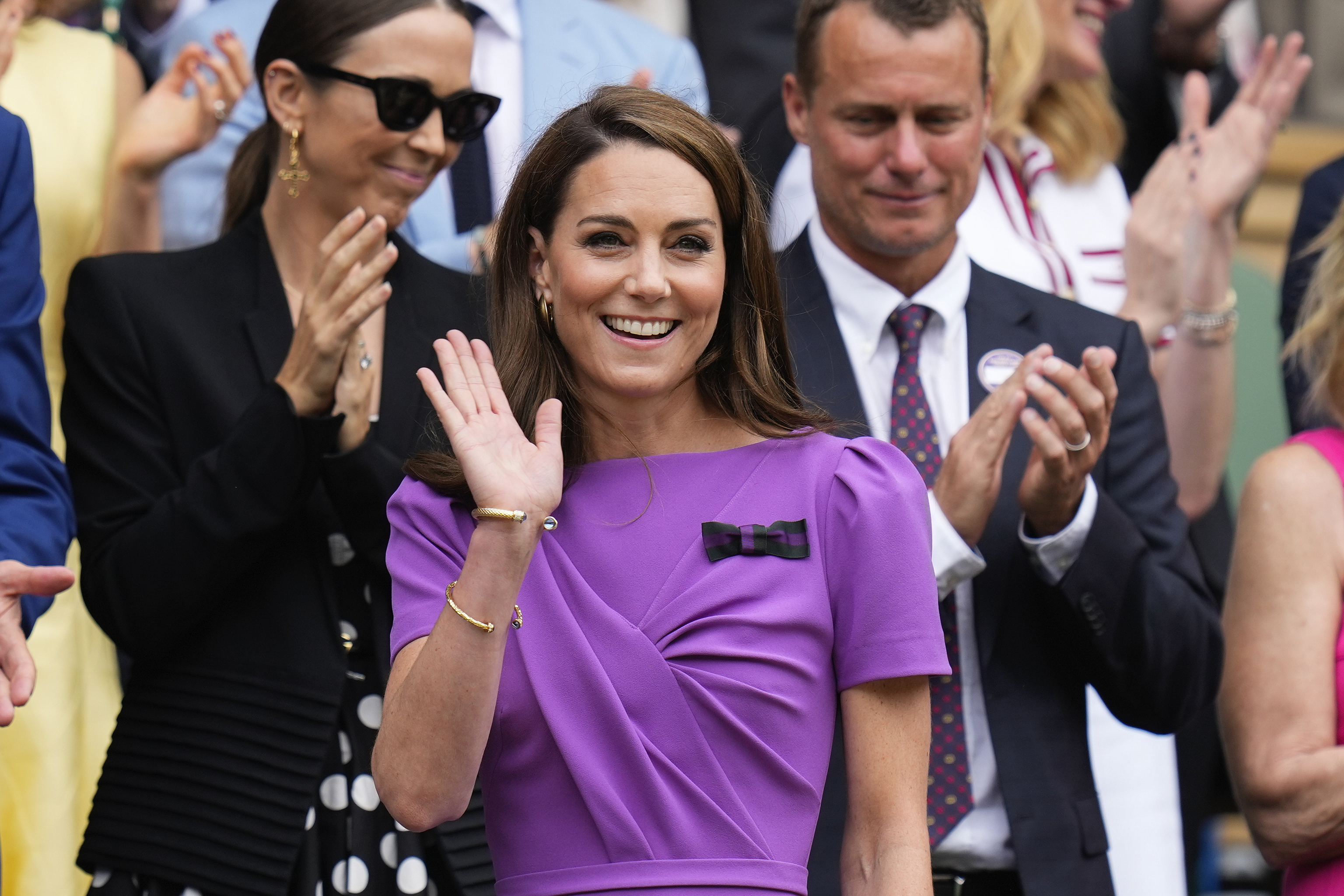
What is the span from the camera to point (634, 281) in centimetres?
261

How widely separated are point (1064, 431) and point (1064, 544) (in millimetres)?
216

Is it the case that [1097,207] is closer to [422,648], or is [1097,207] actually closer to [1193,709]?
[1193,709]

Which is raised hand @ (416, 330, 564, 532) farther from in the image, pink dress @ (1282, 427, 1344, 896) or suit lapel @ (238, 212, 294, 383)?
pink dress @ (1282, 427, 1344, 896)

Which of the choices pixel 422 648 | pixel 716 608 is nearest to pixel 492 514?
pixel 422 648

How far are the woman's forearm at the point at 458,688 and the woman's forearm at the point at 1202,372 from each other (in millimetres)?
2359

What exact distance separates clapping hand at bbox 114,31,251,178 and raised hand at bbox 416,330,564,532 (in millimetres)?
1652

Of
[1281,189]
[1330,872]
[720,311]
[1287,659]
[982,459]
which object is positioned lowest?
[1330,872]

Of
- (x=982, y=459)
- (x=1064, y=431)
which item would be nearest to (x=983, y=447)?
(x=982, y=459)

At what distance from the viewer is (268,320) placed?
11.0 ft

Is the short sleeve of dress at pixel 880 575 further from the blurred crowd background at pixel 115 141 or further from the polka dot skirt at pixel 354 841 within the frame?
the polka dot skirt at pixel 354 841

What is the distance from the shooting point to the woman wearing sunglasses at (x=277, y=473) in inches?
119

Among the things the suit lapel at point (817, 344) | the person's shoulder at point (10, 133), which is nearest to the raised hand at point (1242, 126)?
the suit lapel at point (817, 344)

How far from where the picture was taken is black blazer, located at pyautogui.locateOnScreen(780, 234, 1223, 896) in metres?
3.15

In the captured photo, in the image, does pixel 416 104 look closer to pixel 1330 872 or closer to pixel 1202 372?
pixel 1202 372
